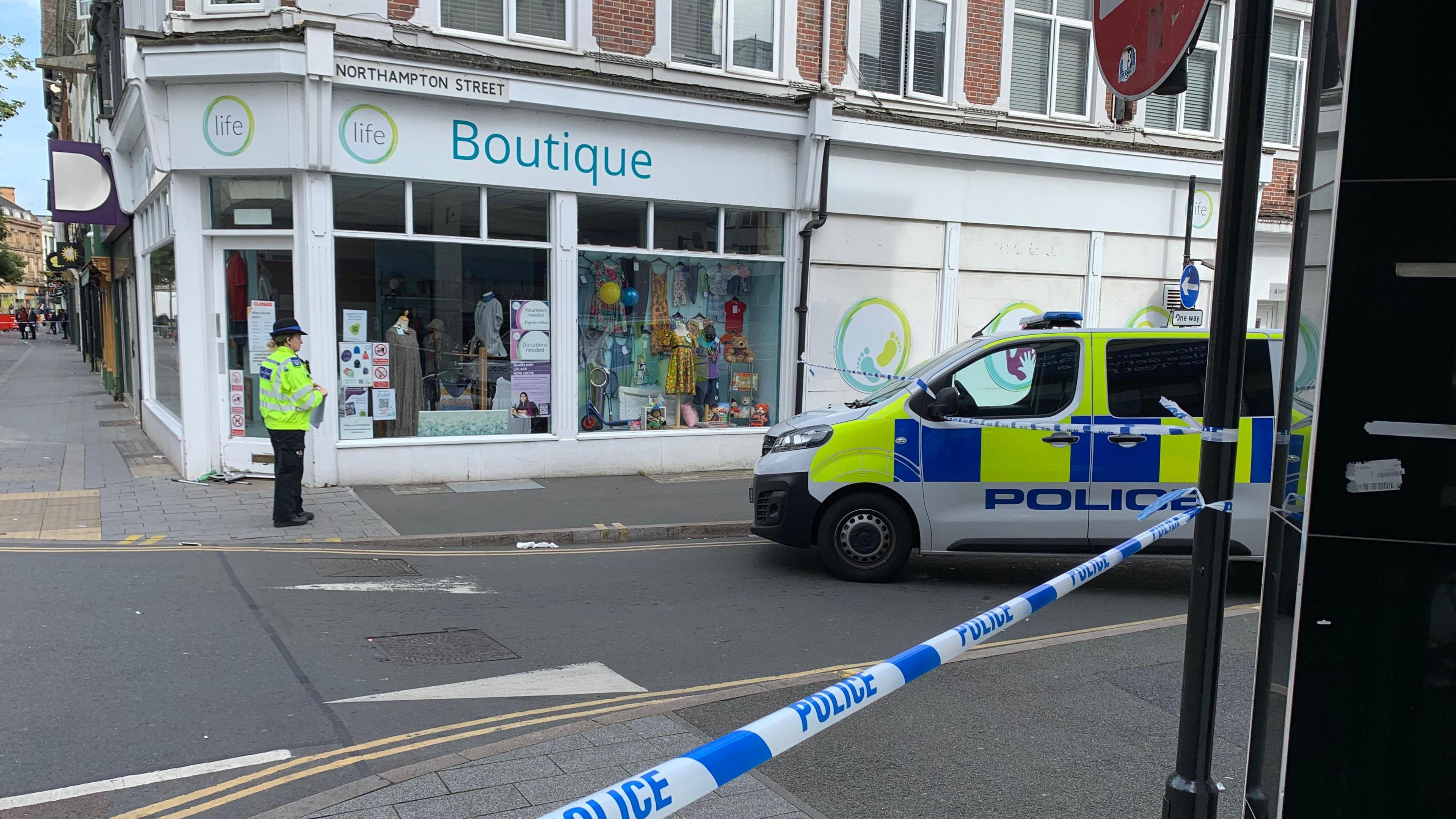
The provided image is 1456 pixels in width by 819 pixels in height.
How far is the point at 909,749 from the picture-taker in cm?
446

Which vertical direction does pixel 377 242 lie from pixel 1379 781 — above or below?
above

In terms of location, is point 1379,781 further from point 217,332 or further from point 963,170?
point 963,170

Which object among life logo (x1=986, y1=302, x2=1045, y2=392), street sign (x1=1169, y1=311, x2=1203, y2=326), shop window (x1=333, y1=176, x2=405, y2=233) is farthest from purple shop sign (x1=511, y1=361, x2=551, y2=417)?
street sign (x1=1169, y1=311, x2=1203, y2=326)

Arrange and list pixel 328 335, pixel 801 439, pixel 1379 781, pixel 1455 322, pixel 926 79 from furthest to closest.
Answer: pixel 926 79
pixel 328 335
pixel 801 439
pixel 1379 781
pixel 1455 322

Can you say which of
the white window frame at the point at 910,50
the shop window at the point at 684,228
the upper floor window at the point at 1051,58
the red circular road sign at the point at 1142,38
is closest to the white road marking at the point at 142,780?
the red circular road sign at the point at 1142,38

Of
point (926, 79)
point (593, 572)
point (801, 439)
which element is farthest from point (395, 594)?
point (926, 79)

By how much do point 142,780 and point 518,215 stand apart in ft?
29.2

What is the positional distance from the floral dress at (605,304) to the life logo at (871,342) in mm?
3118

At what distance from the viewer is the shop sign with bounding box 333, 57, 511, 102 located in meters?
10.8

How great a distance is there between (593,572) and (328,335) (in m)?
5.03

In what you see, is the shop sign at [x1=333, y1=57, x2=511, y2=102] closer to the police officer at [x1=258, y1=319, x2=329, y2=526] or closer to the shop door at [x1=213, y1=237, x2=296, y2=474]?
the shop door at [x1=213, y1=237, x2=296, y2=474]

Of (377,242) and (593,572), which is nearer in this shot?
(593,572)

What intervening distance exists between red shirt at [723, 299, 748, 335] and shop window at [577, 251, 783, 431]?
11mm

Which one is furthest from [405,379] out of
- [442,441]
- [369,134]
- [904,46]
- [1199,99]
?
[1199,99]
